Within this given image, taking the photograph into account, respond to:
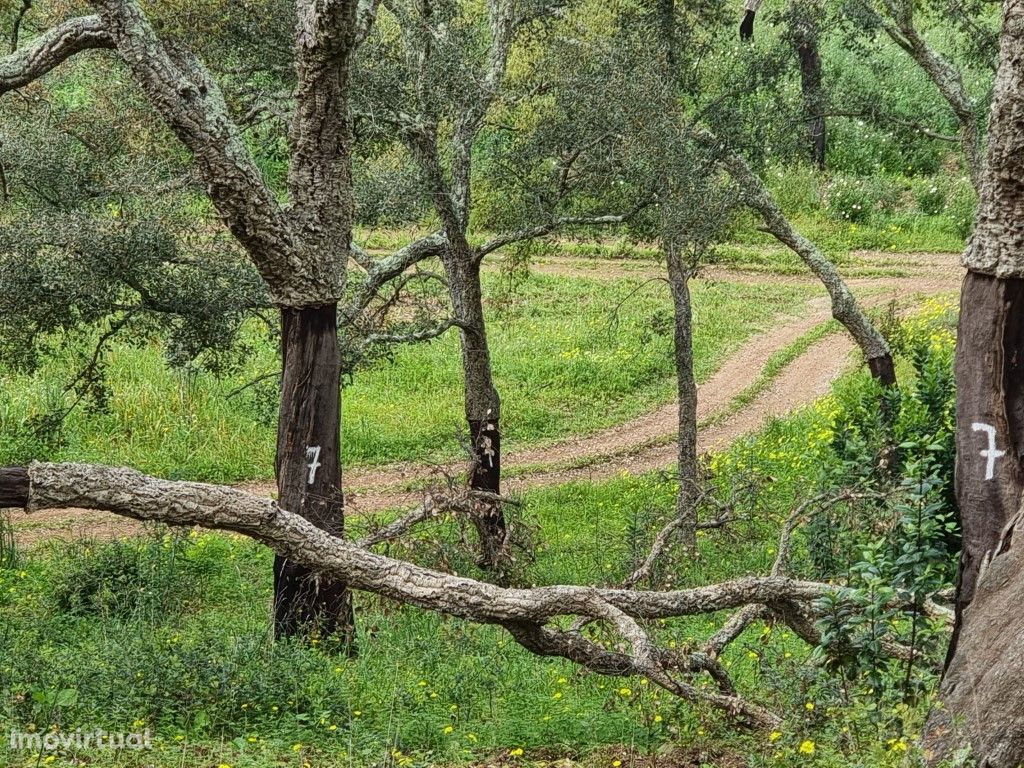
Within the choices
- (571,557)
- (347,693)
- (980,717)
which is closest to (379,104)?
(571,557)

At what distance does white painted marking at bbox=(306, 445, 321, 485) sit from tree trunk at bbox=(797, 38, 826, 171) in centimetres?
830

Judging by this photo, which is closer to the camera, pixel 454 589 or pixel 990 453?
pixel 990 453

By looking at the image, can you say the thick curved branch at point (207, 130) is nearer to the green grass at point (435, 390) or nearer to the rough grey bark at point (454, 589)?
the rough grey bark at point (454, 589)

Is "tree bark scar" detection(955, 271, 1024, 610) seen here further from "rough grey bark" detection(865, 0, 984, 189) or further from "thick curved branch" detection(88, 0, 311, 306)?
"rough grey bark" detection(865, 0, 984, 189)

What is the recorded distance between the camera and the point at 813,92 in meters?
16.1

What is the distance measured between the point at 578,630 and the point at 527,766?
79 cm

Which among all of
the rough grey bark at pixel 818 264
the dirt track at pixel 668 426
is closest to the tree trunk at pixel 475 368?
the dirt track at pixel 668 426

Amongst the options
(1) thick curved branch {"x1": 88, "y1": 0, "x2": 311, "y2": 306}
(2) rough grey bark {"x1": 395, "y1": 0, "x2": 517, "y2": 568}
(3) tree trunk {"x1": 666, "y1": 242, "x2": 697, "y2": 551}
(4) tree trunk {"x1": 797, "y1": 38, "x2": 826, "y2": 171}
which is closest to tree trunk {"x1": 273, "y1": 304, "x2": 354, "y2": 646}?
(1) thick curved branch {"x1": 88, "y1": 0, "x2": 311, "y2": 306}

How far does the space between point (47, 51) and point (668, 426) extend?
12.4 meters

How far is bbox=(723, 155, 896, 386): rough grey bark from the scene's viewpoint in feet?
45.7

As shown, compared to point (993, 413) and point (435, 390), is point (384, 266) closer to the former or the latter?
point (993, 413)

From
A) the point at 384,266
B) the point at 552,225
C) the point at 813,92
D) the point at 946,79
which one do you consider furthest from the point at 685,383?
the point at 813,92

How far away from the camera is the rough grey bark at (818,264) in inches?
549

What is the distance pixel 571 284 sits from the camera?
24578 millimetres
